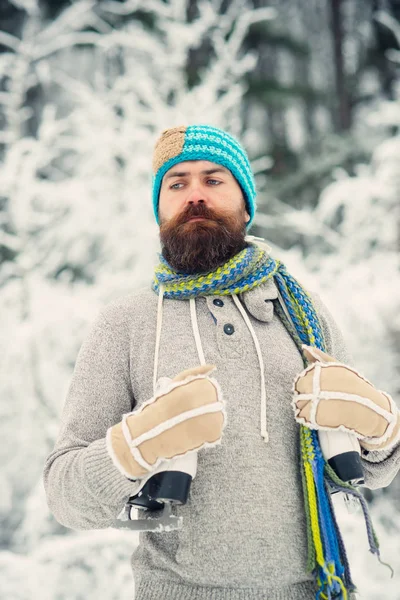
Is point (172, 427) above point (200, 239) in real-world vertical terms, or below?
below

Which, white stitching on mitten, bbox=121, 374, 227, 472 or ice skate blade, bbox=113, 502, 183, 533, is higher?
white stitching on mitten, bbox=121, 374, 227, 472

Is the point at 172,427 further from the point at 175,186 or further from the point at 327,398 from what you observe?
the point at 175,186

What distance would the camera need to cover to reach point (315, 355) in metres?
1.36

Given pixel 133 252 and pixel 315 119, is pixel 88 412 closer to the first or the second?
pixel 133 252

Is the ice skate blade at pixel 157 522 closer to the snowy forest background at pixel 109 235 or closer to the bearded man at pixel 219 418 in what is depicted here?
the bearded man at pixel 219 418

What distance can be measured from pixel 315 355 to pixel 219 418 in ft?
1.03

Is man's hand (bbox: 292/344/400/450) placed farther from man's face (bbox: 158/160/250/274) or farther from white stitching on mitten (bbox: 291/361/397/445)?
man's face (bbox: 158/160/250/274)

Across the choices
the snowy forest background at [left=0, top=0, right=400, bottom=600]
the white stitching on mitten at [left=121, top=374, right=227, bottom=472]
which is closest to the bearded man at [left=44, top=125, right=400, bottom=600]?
the white stitching on mitten at [left=121, top=374, right=227, bottom=472]

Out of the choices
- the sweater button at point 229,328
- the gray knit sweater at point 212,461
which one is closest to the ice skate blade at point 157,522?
the gray knit sweater at point 212,461

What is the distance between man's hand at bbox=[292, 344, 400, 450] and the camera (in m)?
1.27

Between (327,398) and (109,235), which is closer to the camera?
(327,398)

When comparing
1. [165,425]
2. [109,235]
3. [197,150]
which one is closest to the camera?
[165,425]

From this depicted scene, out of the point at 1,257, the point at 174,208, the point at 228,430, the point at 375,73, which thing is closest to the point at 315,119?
the point at 375,73

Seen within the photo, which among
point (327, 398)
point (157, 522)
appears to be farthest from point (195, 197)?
point (157, 522)
